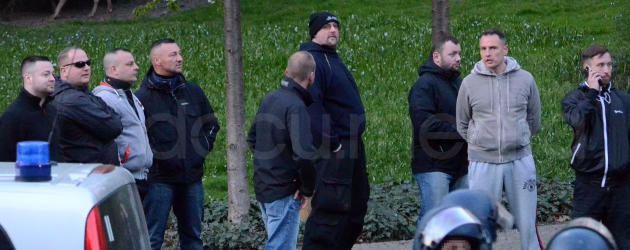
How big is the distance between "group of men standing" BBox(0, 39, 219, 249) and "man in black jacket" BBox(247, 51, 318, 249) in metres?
0.66

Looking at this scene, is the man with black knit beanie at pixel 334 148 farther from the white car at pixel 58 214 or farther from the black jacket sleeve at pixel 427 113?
the white car at pixel 58 214

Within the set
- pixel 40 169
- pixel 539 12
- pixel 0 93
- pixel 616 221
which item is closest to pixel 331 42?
pixel 616 221

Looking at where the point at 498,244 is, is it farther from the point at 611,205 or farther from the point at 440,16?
the point at 440,16

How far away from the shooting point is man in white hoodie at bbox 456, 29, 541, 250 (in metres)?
7.48

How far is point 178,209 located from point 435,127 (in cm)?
199

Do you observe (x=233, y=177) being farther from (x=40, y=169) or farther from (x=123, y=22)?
(x=123, y=22)

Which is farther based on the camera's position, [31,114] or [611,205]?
[611,205]

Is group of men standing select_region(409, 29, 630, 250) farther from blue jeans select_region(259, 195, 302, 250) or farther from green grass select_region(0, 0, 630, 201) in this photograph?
green grass select_region(0, 0, 630, 201)

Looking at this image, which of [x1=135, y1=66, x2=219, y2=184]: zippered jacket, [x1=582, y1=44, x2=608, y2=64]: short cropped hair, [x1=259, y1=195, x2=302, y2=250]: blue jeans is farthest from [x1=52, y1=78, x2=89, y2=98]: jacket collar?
[x1=582, y1=44, x2=608, y2=64]: short cropped hair

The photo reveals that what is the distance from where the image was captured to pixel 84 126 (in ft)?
23.2

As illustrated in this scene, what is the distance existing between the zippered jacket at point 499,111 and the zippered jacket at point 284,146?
3.92 ft

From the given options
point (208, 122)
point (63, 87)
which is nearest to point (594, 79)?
point (208, 122)

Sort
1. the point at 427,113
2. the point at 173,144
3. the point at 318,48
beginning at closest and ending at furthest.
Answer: the point at 173,144 → the point at 318,48 → the point at 427,113

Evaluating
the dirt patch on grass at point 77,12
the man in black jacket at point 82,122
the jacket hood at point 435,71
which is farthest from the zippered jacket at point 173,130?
the dirt patch on grass at point 77,12
